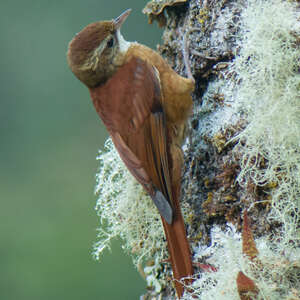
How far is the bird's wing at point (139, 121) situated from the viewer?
290 cm

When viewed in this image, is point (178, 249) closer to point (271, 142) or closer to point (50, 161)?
point (271, 142)

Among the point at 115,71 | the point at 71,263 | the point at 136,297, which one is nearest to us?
the point at 115,71

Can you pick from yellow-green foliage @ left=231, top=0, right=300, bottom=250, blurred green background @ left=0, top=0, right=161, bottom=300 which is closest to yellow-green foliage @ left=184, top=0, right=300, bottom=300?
yellow-green foliage @ left=231, top=0, right=300, bottom=250

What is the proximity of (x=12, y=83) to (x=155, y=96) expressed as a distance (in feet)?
13.5

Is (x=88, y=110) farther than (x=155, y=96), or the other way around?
(x=88, y=110)

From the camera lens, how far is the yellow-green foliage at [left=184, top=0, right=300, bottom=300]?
Answer: 7.21 feet

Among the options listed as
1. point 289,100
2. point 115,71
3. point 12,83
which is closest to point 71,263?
point 12,83

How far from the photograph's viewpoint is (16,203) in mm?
6387

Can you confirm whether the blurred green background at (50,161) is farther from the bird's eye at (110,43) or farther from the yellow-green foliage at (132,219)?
the bird's eye at (110,43)

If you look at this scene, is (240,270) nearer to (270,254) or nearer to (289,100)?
(270,254)

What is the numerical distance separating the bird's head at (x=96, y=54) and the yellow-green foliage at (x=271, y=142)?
1.01 metres

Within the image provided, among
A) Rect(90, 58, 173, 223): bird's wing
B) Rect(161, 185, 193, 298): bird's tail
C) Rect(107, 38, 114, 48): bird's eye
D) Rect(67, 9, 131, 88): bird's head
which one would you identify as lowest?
Rect(161, 185, 193, 298): bird's tail

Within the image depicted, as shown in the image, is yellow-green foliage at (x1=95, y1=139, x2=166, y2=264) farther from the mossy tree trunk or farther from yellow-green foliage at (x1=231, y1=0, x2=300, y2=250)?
yellow-green foliage at (x1=231, y1=0, x2=300, y2=250)

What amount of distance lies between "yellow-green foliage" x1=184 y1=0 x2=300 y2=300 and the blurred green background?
127 inches
